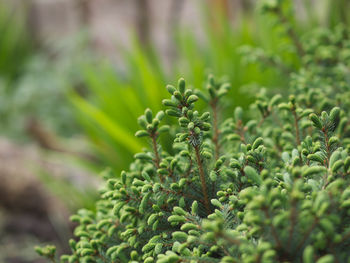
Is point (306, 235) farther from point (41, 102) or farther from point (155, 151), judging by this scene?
point (41, 102)

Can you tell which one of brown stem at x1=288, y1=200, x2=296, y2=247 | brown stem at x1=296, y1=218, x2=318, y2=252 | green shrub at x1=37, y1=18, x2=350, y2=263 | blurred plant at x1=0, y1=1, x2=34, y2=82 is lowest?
brown stem at x1=296, y1=218, x2=318, y2=252

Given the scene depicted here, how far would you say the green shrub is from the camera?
581mm

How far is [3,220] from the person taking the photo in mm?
2920

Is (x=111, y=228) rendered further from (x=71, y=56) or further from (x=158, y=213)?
(x=71, y=56)

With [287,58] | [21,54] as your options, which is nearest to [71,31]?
[21,54]

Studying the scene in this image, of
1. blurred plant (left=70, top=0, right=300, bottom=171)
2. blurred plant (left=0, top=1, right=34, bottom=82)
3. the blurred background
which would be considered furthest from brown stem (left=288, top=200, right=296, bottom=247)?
blurred plant (left=0, top=1, right=34, bottom=82)

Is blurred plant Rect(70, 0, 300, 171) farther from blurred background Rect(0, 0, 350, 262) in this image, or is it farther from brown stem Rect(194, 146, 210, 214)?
brown stem Rect(194, 146, 210, 214)

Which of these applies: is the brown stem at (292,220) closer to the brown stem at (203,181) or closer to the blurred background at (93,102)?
the brown stem at (203,181)

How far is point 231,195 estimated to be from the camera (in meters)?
0.75

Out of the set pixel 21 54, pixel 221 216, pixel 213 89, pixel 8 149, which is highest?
pixel 21 54

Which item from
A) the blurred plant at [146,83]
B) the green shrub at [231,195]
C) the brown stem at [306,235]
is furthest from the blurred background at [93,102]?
the brown stem at [306,235]

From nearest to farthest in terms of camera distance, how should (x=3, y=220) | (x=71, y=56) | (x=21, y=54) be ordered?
(x=3, y=220) < (x=71, y=56) < (x=21, y=54)

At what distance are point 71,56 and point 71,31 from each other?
1.64 m

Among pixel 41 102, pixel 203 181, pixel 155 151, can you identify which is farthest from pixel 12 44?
pixel 203 181
